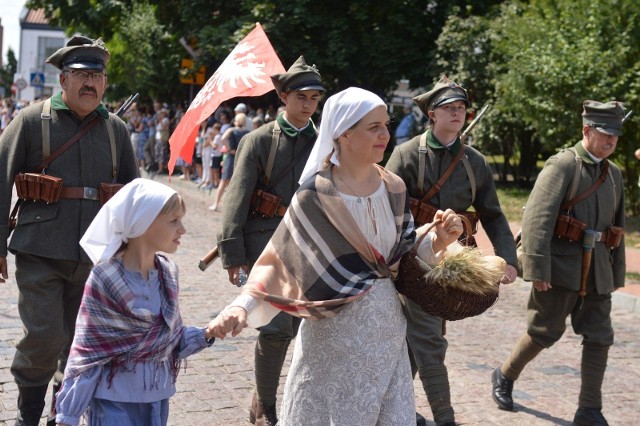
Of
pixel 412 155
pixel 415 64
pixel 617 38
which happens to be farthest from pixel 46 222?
pixel 415 64

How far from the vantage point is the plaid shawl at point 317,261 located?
3.92 meters

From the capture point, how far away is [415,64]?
24500 mm

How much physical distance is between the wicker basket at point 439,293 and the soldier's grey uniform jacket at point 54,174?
1861mm

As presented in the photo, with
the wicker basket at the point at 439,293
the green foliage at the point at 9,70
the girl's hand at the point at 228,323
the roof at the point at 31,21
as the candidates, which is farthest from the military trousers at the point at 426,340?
the green foliage at the point at 9,70

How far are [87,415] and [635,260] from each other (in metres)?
10.5

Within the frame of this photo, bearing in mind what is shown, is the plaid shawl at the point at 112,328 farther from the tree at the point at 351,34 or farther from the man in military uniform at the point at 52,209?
the tree at the point at 351,34

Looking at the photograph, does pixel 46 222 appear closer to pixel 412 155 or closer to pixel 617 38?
pixel 412 155

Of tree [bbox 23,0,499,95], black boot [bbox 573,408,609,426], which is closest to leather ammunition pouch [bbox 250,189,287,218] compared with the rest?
black boot [bbox 573,408,609,426]

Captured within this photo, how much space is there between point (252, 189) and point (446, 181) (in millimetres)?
1063

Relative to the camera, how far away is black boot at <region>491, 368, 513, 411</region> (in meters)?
6.44

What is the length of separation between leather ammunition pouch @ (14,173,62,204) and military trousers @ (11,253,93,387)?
0.31 meters

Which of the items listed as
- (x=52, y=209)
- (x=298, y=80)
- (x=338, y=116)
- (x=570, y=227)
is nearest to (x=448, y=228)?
(x=338, y=116)

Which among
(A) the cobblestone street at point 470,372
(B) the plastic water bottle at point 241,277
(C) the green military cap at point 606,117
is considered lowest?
(A) the cobblestone street at point 470,372

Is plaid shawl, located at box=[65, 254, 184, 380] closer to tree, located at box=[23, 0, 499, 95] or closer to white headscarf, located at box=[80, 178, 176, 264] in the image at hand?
white headscarf, located at box=[80, 178, 176, 264]
